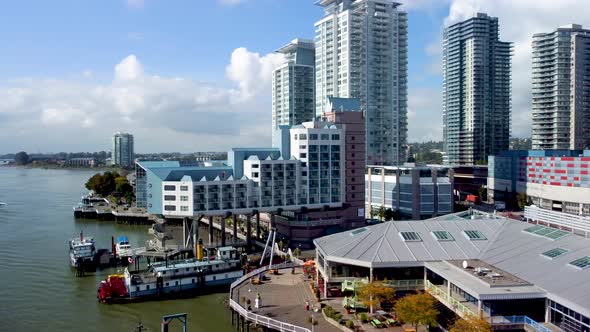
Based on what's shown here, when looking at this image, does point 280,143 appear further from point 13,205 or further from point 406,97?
point 13,205

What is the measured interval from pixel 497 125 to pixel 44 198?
128 metres

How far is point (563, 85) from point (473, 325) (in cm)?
11962

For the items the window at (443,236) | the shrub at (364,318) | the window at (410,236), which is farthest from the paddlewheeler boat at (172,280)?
the window at (443,236)

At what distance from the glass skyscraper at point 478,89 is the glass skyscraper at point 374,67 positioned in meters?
41.1

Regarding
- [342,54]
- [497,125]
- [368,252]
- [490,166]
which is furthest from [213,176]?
[497,125]

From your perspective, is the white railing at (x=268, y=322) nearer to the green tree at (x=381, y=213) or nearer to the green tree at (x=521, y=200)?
the green tree at (x=381, y=213)

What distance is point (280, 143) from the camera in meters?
70.0

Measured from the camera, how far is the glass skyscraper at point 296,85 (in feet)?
436

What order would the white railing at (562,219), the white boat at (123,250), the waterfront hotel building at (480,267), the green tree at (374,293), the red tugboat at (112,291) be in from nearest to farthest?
the waterfront hotel building at (480,267)
the green tree at (374,293)
the white railing at (562,219)
the red tugboat at (112,291)
the white boat at (123,250)

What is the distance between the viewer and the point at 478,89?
480ft

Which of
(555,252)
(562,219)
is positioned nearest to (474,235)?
(555,252)

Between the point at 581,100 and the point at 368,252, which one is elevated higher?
the point at 581,100

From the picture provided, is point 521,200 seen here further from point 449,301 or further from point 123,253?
point 123,253

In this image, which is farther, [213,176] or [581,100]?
[581,100]
